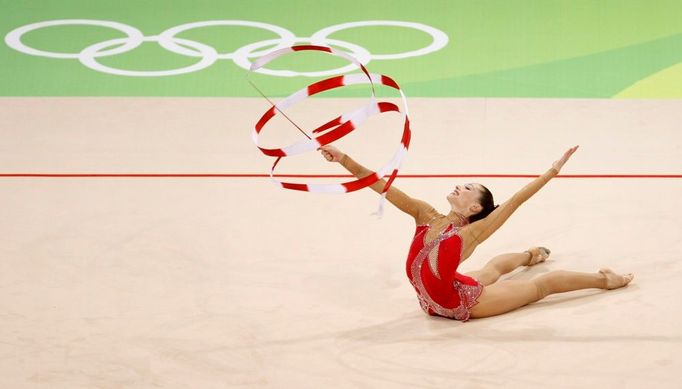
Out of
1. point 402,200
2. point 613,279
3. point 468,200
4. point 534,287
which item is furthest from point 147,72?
point 613,279

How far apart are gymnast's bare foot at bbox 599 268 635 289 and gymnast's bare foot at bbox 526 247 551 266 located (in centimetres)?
46

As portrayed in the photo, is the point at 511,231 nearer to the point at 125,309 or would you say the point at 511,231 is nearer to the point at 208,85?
the point at 125,309

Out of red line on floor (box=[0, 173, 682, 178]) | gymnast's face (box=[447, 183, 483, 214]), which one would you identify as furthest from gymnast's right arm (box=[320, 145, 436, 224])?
red line on floor (box=[0, 173, 682, 178])

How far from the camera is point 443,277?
5008 mm

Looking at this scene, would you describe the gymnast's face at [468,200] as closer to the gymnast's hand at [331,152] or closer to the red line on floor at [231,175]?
the gymnast's hand at [331,152]

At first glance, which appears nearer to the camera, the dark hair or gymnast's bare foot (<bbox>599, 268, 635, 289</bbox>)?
the dark hair

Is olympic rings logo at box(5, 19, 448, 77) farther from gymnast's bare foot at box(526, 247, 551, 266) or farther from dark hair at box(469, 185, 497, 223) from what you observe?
dark hair at box(469, 185, 497, 223)

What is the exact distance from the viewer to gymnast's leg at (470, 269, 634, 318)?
5137mm

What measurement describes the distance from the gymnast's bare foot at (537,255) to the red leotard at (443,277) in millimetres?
764

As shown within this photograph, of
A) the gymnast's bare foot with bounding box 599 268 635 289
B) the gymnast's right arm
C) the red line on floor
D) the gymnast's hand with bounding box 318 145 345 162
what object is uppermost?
the gymnast's hand with bounding box 318 145 345 162

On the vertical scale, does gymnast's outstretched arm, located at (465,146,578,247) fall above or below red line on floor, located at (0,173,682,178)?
above

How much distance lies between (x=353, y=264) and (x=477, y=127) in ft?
7.80

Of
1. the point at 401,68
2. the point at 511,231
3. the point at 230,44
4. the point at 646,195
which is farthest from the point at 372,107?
the point at 230,44

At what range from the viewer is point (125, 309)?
536cm
